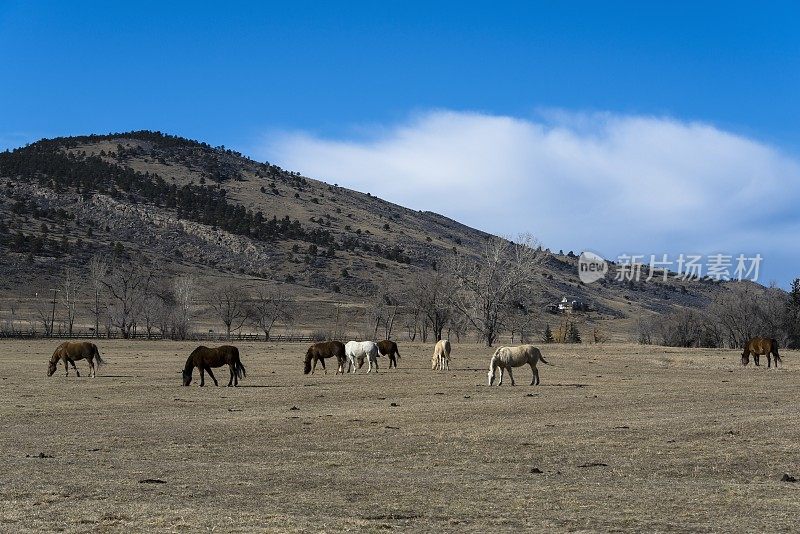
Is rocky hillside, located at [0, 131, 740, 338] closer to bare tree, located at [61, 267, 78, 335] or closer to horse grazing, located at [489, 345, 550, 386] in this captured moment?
bare tree, located at [61, 267, 78, 335]

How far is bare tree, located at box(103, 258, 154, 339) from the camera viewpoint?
96.2 meters

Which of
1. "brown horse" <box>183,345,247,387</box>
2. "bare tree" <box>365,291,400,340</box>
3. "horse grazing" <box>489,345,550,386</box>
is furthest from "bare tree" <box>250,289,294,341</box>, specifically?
"horse grazing" <box>489,345,550,386</box>

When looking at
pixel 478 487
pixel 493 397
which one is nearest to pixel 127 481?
pixel 478 487

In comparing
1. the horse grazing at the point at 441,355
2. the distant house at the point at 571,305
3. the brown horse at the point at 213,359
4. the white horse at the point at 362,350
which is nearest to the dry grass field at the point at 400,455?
the brown horse at the point at 213,359

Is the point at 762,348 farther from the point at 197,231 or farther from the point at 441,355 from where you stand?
the point at 197,231

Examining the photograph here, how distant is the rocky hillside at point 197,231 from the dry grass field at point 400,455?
3741 inches

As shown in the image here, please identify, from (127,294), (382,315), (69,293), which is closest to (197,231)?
(69,293)

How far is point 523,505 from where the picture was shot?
1203cm

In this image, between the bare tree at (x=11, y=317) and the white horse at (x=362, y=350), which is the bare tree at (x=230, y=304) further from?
the white horse at (x=362, y=350)

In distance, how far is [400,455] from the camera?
17562 mm

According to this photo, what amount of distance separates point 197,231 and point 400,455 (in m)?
142

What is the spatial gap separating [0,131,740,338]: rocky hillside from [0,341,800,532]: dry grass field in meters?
95.0

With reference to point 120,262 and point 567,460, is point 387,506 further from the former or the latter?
point 120,262

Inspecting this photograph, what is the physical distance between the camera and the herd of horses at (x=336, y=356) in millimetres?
32812
